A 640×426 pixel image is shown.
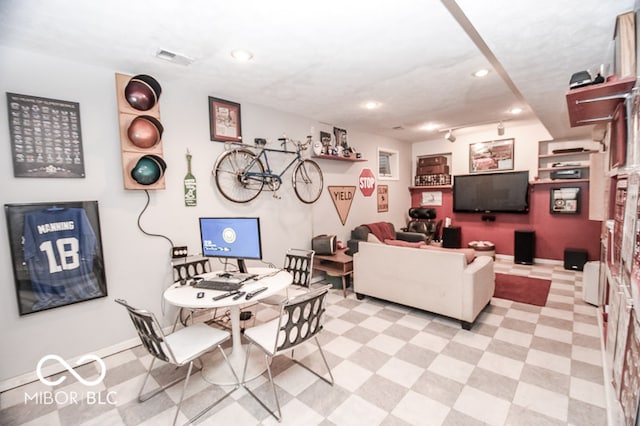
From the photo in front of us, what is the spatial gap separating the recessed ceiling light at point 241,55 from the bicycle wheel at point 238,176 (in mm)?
1152

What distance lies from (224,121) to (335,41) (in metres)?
1.74

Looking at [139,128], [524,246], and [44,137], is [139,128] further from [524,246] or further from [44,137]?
[524,246]

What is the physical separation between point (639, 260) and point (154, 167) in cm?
342

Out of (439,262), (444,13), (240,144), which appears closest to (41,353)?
(240,144)

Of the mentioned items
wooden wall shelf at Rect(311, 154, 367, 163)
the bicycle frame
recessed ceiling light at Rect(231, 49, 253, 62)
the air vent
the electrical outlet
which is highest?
the air vent

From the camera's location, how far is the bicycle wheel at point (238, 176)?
331 cm

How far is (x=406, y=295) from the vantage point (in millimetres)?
3271

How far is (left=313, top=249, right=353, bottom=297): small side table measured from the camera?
12.9 ft

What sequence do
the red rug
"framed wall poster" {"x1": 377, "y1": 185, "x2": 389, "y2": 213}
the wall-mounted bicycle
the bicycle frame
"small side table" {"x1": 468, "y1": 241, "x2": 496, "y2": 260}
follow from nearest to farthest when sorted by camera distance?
the wall-mounted bicycle → the bicycle frame → the red rug → "small side table" {"x1": 468, "y1": 241, "x2": 496, "y2": 260} → "framed wall poster" {"x1": 377, "y1": 185, "x2": 389, "y2": 213}

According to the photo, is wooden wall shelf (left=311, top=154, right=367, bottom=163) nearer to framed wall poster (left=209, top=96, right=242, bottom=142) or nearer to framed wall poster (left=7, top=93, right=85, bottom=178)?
framed wall poster (left=209, top=96, right=242, bottom=142)

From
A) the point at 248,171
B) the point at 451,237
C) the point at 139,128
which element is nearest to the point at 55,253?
the point at 139,128

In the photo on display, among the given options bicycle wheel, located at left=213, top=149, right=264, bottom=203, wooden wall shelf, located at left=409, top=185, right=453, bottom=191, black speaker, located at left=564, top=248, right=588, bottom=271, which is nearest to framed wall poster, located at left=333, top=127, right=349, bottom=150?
bicycle wheel, located at left=213, top=149, right=264, bottom=203

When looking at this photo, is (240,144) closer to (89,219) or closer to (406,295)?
(89,219)

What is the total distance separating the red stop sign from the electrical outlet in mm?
3401
